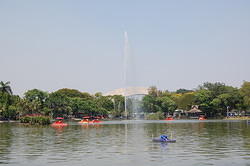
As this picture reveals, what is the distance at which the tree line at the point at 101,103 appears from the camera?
14075 cm

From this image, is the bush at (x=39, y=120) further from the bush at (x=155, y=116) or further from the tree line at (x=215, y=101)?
the tree line at (x=215, y=101)

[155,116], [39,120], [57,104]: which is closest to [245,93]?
[155,116]

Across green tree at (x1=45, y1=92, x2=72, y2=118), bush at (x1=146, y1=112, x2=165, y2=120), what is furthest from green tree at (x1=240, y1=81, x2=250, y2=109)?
green tree at (x1=45, y1=92, x2=72, y2=118)

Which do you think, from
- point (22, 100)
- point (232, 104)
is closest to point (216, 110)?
point (232, 104)

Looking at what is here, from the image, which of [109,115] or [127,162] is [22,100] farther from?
[127,162]

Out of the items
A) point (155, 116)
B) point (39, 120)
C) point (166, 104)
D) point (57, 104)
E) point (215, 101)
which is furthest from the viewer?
point (166, 104)

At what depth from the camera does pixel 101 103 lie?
7279 inches

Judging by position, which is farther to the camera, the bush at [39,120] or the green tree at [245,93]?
the green tree at [245,93]

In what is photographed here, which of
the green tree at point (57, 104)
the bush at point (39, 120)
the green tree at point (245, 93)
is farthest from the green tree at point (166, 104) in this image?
the bush at point (39, 120)

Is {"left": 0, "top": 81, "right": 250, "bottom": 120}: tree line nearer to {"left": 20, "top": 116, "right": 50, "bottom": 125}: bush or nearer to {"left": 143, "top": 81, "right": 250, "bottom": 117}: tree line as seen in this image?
{"left": 143, "top": 81, "right": 250, "bottom": 117}: tree line

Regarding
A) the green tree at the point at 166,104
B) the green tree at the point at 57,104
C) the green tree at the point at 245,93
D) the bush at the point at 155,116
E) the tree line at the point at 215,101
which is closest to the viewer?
the green tree at the point at 245,93

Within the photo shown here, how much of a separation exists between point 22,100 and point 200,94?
7308 centimetres

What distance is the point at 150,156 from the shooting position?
109 feet

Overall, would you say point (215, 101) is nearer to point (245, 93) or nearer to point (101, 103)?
point (245, 93)
